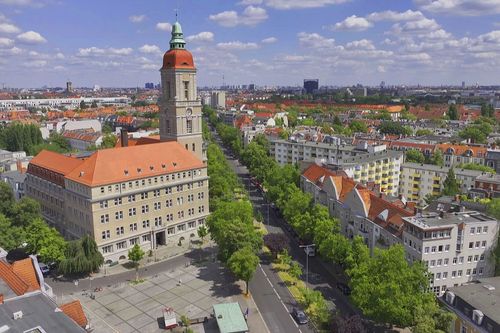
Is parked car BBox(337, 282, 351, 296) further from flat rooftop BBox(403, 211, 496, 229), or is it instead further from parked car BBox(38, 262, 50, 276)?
parked car BBox(38, 262, 50, 276)

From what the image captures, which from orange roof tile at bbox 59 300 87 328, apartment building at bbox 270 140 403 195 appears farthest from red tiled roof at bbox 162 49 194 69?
orange roof tile at bbox 59 300 87 328

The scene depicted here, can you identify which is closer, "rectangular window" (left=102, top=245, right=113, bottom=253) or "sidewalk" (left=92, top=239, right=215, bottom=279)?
"sidewalk" (left=92, top=239, right=215, bottom=279)

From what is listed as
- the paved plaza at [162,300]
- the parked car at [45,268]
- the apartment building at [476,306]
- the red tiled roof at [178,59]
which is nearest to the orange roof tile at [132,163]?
the parked car at [45,268]

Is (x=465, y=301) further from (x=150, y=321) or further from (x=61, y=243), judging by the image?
(x=61, y=243)

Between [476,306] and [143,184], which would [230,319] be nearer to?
[476,306]

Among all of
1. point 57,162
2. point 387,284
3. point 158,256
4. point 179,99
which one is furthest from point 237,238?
point 57,162

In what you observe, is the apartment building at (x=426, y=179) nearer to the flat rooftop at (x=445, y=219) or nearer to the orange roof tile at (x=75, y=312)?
the flat rooftop at (x=445, y=219)
